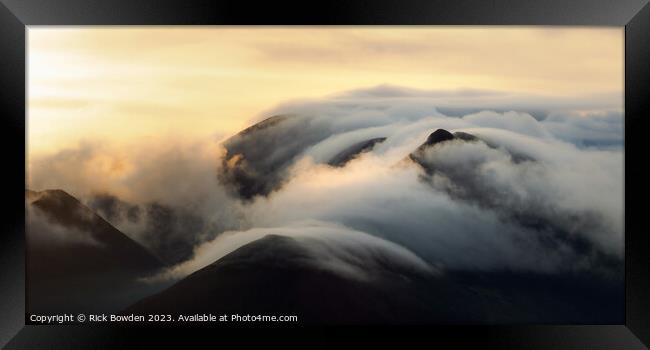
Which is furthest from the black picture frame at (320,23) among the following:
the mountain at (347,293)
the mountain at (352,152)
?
the mountain at (352,152)

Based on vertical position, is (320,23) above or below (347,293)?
above

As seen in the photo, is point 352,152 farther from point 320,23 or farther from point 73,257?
point 73,257

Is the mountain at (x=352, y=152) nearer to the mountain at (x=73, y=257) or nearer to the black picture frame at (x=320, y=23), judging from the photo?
the black picture frame at (x=320, y=23)

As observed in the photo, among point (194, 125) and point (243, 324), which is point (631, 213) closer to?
point (243, 324)

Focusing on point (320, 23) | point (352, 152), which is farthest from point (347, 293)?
point (320, 23)

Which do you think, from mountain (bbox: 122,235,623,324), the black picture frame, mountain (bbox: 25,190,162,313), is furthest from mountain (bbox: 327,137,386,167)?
mountain (bbox: 25,190,162,313)

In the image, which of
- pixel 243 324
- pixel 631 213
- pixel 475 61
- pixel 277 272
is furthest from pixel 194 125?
pixel 631 213
